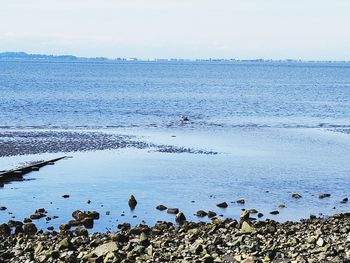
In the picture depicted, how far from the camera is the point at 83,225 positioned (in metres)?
30.5

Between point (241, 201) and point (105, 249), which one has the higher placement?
point (105, 249)

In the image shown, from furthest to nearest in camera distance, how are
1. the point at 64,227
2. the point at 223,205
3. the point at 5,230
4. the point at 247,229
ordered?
the point at 223,205 → the point at 64,227 → the point at 5,230 → the point at 247,229

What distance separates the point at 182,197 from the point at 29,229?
10.6 m

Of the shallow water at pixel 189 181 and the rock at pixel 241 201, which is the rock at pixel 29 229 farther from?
the rock at pixel 241 201

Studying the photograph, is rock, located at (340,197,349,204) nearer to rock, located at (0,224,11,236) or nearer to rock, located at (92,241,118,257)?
rock, located at (92,241,118,257)

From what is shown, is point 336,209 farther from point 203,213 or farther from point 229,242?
point 229,242

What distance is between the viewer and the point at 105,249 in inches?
924

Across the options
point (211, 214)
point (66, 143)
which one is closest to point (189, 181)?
point (211, 214)

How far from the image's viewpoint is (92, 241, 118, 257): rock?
23.1 meters

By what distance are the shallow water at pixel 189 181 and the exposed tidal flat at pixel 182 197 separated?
0.23 feet

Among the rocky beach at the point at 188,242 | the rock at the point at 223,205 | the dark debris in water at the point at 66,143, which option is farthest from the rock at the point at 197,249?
the dark debris in water at the point at 66,143

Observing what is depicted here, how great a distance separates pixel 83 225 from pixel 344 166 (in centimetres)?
2340

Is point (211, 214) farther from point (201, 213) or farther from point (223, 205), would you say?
point (223, 205)

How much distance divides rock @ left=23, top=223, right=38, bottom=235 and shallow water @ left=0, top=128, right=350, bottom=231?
1683 millimetres
